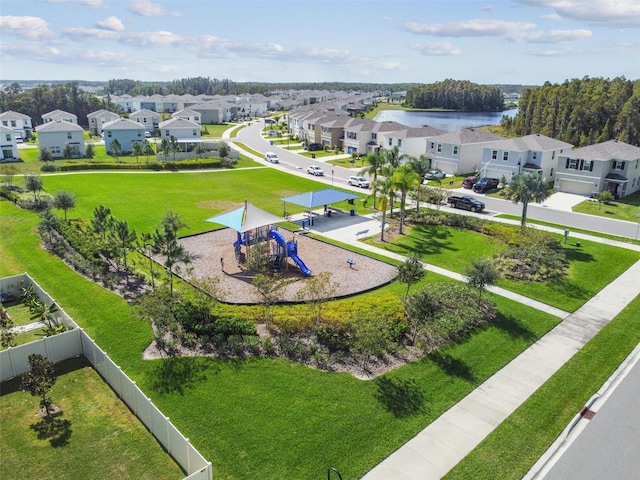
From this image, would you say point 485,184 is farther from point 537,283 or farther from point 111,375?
point 111,375

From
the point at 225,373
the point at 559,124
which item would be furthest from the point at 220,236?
the point at 559,124

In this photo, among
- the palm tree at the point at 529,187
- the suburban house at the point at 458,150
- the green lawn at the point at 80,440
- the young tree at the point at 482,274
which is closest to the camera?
the green lawn at the point at 80,440

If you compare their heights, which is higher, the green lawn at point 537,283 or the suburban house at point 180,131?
the suburban house at point 180,131

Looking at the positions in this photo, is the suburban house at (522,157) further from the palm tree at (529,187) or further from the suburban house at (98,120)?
the suburban house at (98,120)

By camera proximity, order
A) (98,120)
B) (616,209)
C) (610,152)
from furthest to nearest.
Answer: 1. (98,120)
2. (610,152)
3. (616,209)

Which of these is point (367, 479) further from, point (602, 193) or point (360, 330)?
point (602, 193)

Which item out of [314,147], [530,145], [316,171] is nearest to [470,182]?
[530,145]

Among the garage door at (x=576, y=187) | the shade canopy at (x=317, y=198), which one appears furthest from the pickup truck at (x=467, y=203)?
the garage door at (x=576, y=187)
